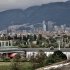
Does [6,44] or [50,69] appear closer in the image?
[50,69]

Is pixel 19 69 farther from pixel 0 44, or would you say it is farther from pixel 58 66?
pixel 0 44

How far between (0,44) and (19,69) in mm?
56613

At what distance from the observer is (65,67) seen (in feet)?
14.8

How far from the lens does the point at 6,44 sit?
65625mm

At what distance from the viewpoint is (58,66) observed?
461 centimetres

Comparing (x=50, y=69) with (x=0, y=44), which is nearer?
(x=50, y=69)

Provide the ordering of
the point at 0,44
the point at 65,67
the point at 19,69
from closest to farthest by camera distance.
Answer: the point at 65,67 < the point at 19,69 < the point at 0,44

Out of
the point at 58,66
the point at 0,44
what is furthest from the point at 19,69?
the point at 0,44

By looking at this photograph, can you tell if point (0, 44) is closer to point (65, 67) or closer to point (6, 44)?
point (6, 44)

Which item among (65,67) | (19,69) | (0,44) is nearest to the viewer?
(65,67)

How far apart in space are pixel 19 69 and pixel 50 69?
3665 millimetres

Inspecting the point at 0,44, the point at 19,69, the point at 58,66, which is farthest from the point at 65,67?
the point at 0,44

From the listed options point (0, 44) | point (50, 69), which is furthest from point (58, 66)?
point (0, 44)

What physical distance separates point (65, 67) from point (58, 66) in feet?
0.41
